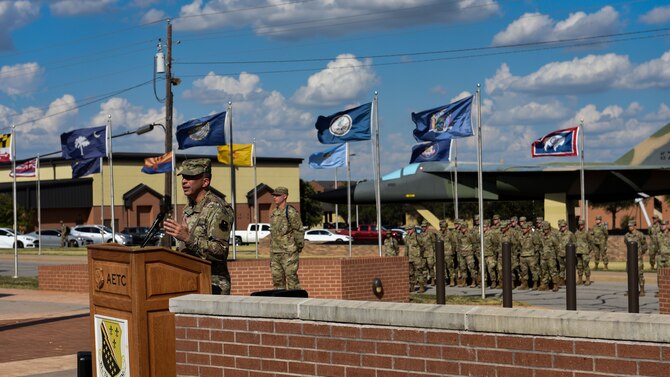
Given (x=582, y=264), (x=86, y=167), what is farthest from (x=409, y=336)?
(x=86, y=167)

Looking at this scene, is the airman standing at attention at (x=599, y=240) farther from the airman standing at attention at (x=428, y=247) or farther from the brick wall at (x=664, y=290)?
the brick wall at (x=664, y=290)

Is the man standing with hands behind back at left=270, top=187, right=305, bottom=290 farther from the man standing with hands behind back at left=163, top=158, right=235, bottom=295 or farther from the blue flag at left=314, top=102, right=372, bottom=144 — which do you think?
the blue flag at left=314, top=102, right=372, bottom=144

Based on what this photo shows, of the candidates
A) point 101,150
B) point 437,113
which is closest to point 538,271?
point 437,113

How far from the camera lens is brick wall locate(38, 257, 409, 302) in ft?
51.6

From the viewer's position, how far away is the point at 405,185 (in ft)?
131

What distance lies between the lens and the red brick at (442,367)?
4.72 meters

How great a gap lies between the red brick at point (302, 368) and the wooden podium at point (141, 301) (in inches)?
37.3

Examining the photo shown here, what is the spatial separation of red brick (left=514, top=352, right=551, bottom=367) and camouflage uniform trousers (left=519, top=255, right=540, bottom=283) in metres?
18.3

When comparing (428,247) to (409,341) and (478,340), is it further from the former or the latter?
(478,340)

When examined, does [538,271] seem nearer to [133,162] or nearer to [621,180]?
[621,180]

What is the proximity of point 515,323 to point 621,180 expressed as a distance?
38127mm

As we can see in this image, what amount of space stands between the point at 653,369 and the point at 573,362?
38cm

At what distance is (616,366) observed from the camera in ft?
13.7

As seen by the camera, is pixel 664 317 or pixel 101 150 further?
pixel 101 150
